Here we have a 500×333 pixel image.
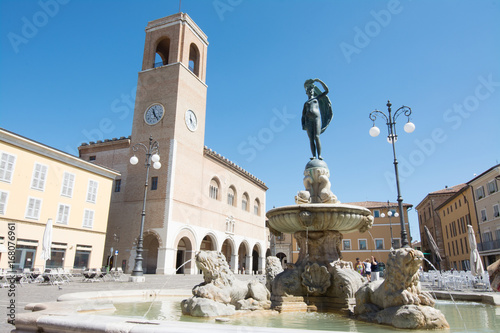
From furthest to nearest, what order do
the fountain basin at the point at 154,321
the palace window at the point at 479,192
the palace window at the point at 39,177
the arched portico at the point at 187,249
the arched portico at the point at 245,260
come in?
the arched portico at the point at 245,260 → the palace window at the point at 479,192 → the arched portico at the point at 187,249 → the palace window at the point at 39,177 → the fountain basin at the point at 154,321

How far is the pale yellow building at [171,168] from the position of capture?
98.5ft

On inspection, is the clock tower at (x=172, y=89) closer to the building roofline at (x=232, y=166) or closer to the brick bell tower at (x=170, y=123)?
the brick bell tower at (x=170, y=123)

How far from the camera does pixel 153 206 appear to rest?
98.8 feet

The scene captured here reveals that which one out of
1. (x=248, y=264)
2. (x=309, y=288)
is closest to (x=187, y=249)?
(x=248, y=264)

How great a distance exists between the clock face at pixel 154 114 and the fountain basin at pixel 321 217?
2687cm

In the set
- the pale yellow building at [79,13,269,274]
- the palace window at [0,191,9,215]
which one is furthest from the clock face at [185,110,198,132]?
the palace window at [0,191,9,215]

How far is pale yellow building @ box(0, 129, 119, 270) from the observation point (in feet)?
70.5

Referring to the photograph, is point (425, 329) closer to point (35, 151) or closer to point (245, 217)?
point (35, 151)

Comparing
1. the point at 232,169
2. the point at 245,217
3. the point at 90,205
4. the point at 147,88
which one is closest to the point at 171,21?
the point at 147,88

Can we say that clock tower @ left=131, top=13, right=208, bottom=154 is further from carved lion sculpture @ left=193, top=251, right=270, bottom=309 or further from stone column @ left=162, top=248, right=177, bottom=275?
carved lion sculpture @ left=193, top=251, right=270, bottom=309

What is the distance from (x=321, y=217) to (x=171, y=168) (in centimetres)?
2452

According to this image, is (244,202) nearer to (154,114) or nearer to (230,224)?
(230,224)

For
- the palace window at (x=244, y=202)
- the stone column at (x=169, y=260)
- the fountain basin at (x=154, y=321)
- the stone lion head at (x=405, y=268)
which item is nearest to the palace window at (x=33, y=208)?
the stone column at (x=169, y=260)

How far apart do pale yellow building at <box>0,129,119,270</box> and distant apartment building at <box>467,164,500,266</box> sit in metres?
34.0
